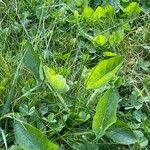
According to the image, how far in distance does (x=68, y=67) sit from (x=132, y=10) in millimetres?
486

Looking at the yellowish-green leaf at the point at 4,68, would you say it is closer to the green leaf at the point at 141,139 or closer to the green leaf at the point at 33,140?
the green leaf at the point at 33,140

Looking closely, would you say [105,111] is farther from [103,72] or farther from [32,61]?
[32,61]

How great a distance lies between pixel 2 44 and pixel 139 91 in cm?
60

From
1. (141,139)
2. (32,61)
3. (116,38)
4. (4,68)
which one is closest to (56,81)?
(32,61)

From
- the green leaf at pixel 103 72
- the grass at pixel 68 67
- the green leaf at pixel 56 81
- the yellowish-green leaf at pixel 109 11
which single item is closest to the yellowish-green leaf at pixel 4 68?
the grass at pixel 68 67

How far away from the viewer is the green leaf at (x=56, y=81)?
5.01 ft

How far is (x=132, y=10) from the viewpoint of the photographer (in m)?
2.05

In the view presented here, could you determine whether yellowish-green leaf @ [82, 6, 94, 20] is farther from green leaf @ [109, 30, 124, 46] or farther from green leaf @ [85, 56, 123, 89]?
green leaf @ [85, 56, 123, 89]

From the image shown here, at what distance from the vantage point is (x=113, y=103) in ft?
4.77

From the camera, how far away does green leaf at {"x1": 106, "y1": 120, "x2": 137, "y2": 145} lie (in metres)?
1.48

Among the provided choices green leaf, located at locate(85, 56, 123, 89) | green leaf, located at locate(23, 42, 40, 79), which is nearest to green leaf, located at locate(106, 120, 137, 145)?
green leaf, located at locate(85, 56, 123, 89)

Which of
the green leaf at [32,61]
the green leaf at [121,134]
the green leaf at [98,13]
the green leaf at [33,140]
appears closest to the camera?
the green leaf at [33,140]

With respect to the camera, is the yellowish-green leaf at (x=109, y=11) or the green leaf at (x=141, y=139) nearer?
the green leaf at (x=141, y=139)

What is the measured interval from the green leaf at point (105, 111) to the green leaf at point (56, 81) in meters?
0.16
